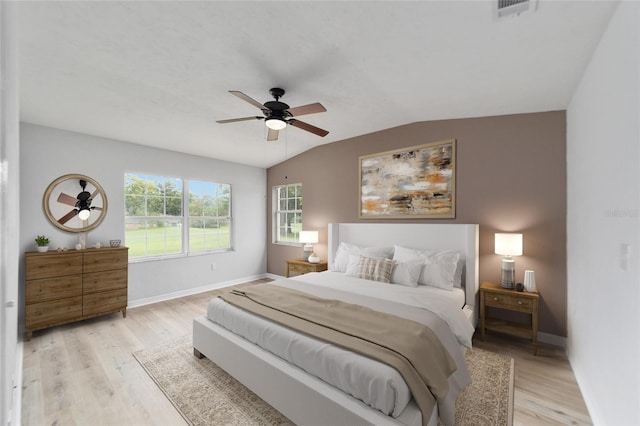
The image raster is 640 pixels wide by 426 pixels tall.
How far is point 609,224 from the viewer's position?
5.57 ft

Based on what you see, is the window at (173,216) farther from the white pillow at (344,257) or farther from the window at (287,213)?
the white pillow at (344,257)

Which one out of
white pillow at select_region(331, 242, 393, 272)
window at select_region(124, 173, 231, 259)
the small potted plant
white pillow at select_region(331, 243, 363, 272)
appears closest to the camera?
the small potted plant

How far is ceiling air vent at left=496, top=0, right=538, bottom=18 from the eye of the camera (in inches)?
62.0

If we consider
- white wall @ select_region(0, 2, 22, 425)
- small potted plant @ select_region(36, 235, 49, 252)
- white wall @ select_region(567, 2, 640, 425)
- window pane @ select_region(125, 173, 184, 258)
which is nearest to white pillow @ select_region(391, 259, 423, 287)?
white wall @ select_region(567, 2, 640, 425)

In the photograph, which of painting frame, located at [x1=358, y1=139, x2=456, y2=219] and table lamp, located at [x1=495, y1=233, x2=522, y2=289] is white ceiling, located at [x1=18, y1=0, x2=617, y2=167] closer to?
painting frame, located at [x1=358, y1=139, x2=456, y2=219]

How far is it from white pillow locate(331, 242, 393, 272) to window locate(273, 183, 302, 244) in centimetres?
171

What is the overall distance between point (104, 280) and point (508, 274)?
4957 mm

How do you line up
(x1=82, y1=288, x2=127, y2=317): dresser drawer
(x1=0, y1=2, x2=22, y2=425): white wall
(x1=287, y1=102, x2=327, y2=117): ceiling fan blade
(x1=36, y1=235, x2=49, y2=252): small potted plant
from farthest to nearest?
(x1=82, y1=288, x2=127, y2=317): dresser drawer, (x1=36, y1=235, x2=49, y2=252): small potted plant, (x1=287, y1=102, x2=327, y2=117): ceiling fan blade, (x1=0, y1=2, x2=22, y2=425): white wall

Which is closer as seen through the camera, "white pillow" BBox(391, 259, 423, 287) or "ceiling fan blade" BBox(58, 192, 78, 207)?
"white pillow" BBox(391, 259, 423, 287)

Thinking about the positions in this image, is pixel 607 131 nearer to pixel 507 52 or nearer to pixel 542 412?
pixel 507 52

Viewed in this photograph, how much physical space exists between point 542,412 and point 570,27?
8.69ft

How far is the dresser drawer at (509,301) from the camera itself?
2.85 metres

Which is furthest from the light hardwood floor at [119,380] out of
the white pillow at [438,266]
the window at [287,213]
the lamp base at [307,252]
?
the window at [287,213]

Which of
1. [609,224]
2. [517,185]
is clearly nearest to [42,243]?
[609,224]
